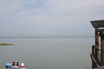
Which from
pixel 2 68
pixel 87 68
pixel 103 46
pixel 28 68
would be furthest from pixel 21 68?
pixel 103 46

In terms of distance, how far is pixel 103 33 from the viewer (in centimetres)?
844

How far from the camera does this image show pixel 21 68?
58.0 feet

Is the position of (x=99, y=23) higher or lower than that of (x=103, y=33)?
higher

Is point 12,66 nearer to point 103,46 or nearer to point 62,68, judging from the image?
point 62,68

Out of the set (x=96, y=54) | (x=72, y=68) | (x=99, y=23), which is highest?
(x=99, y=23)

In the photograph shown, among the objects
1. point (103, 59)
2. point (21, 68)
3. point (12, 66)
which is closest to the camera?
point (103, 59)

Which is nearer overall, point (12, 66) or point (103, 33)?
point (103, 33)

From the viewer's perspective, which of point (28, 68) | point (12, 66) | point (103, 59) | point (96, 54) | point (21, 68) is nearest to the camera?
point (103, 59)

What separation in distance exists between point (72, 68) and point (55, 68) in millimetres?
2537

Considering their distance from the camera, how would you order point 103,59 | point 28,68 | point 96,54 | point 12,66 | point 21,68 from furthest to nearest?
point 28,68 < point 12,66 < point 21,68 < point 96,54 < point 103,59

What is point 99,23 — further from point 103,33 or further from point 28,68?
point 28,68

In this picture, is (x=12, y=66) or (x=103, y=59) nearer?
(x=103, y=59)

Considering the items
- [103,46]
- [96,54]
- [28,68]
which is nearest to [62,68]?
[28,68]

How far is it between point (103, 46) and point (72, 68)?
48.6 ft
